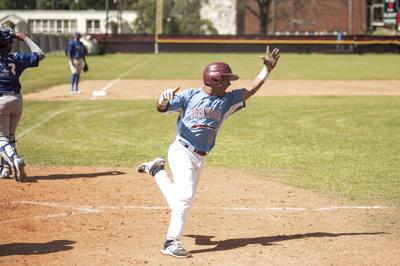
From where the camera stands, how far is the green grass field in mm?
13016

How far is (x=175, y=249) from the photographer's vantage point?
7699mm

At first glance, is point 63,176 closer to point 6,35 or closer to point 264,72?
point 6,35

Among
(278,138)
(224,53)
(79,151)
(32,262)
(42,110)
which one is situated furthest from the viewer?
(224,53)

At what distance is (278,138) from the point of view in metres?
17.4

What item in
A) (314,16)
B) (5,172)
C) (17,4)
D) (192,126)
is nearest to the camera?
(192,126)

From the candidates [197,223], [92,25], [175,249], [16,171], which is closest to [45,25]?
[92,25]

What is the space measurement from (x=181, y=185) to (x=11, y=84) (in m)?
4.97

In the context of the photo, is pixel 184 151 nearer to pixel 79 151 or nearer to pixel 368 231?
pixel 368 231

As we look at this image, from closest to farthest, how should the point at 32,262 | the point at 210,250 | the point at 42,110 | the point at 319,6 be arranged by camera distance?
the point at 32,262
the point at 210,250
the point at 42,110
the point at 319,6

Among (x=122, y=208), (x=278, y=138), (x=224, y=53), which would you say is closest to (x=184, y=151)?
(x=122, y=208)

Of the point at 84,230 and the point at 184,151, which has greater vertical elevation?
the point at 184,151

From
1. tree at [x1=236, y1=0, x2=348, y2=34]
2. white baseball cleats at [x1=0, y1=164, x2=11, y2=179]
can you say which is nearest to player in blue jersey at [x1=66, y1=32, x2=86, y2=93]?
white baseball cleats at [x1=0, y1=164, x2=11, y2=179]

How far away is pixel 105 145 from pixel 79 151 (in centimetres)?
92

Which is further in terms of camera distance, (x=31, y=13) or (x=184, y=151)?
(x=31, y=13)
